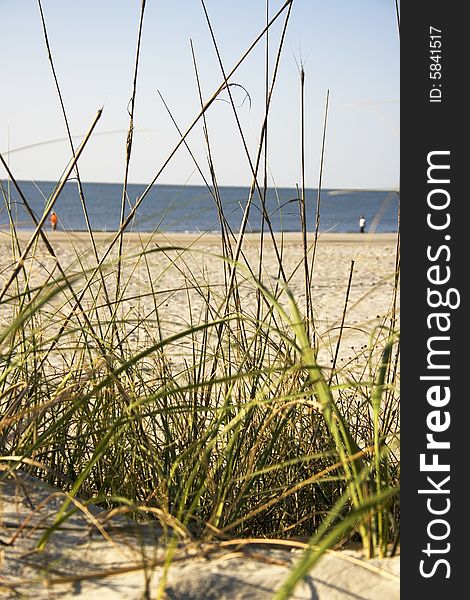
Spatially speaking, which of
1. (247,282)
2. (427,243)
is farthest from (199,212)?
(247,282)

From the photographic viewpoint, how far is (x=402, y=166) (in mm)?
1070

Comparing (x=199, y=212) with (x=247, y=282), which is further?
(x=247, y=282)

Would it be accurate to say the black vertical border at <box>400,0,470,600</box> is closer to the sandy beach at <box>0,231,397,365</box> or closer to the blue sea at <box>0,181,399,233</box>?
the blue sea at <box>0,181,399,233</box>

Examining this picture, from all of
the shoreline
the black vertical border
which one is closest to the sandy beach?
the shoreline

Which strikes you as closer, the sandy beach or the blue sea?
the blue sea

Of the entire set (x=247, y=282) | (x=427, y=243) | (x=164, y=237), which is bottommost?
(x=427, y=243)

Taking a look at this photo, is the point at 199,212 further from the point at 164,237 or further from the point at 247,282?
the point at 247,282

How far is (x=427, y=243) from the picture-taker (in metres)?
1.06

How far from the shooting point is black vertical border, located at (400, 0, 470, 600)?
97 cm

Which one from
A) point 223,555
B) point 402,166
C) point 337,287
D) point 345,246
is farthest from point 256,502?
point 345,246

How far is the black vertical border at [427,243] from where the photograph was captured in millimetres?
974

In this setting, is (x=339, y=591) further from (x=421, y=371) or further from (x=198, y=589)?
(x=421, y=371)

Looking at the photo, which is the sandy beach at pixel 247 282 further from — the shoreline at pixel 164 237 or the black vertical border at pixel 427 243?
the black vertical border at pixel 427 243

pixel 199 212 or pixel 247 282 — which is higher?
pixel 247 282
